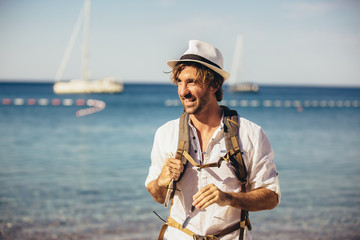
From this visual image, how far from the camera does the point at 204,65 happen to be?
8.63ft

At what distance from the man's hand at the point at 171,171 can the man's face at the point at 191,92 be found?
36 centimetres

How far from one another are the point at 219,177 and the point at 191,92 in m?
0.54

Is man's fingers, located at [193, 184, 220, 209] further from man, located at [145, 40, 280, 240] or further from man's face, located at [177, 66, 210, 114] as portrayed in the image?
man's face, located at [177, 66, 210, 114]

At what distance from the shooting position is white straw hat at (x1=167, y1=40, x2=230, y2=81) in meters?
2.58

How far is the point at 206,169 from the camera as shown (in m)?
2.59

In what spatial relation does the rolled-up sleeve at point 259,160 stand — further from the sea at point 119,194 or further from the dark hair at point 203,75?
the sea at point 119,194

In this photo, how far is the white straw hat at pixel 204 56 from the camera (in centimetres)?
258

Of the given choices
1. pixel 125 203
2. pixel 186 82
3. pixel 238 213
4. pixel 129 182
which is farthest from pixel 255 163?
pixel 129 182

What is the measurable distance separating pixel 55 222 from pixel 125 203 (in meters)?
2.00

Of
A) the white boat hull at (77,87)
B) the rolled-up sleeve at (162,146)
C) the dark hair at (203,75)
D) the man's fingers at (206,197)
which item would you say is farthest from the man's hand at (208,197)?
the white boat hull at (77,87)

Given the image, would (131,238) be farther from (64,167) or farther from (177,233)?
(64,167)

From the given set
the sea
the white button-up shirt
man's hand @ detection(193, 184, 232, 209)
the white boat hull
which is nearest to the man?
the white button-up shirt

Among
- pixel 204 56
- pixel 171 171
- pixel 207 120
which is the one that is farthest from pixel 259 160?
pixel 204 56

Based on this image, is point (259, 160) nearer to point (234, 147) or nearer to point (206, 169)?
point (234, 147)
